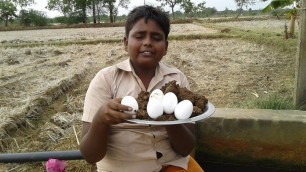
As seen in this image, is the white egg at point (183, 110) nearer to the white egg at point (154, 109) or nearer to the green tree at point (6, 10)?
the white egg at point (154, 109)

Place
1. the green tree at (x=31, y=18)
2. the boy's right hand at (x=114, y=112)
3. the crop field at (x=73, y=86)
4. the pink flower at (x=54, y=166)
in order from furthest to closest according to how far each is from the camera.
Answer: the green tree at (x=31, y=18) → the crop field at (x=73, y=86) → the pink flower at (x=54, y=166) → the boy's right hand at (x=114, y=112)

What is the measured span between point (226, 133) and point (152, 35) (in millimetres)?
1283

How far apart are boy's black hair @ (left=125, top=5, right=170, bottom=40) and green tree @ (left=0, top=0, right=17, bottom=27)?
4199cm

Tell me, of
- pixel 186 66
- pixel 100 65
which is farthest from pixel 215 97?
pixel 100 65

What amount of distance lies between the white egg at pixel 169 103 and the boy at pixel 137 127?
0.59 ft

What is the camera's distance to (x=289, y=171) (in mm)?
2766

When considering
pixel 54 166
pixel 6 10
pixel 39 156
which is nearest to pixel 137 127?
pixel 54 166

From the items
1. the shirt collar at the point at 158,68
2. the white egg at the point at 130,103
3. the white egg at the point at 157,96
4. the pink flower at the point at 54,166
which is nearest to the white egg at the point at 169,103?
the white egg at the point at 157,96

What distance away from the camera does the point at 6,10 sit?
39594 mm

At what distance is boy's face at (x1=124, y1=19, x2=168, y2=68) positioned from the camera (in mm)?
1677

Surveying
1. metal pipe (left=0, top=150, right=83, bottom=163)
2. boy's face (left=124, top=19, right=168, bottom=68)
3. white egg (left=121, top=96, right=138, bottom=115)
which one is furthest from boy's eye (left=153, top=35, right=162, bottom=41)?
metal pipe (left=0, top=150, right=83, bottom=163)

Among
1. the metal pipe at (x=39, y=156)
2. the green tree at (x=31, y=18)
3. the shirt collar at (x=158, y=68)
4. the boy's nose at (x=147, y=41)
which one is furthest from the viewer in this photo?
the green tree at (x=31, y=18)

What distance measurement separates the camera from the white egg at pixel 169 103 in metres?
1.46

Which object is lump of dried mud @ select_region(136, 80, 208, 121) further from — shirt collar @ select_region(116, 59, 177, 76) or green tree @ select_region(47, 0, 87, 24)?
green tree @ select_region(47, 0, 87, 24)
